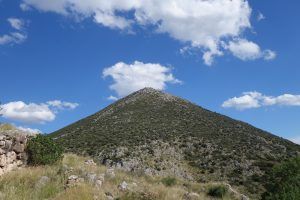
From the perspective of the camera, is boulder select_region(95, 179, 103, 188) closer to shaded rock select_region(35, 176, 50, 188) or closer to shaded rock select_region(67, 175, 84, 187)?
shaded rock select_region(67, 175, 84, 187)

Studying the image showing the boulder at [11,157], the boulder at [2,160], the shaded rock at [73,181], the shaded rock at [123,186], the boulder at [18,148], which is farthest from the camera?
the boulder at [18,148]

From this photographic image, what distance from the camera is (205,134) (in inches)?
2997

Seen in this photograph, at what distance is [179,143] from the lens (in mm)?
70625

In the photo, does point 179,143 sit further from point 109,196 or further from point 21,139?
point 109,196

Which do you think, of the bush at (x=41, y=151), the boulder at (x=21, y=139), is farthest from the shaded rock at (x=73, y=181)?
the boulder at (x=21, y=139)

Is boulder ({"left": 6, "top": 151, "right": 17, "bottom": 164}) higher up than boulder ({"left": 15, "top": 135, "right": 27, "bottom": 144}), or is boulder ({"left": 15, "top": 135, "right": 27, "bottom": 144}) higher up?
boulder ({"left": 15, "top": 135, "right": 27, "bottom": 144})

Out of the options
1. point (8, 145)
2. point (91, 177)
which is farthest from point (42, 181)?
point (8, 145)

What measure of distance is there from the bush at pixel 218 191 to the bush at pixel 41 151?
29.4 feet

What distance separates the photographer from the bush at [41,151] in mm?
20734

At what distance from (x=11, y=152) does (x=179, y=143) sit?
52039mm

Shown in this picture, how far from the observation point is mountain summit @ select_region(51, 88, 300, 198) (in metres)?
59.8

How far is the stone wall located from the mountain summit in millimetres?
28609

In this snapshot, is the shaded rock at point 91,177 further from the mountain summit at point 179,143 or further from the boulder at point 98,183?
the mountain summit at point 179,143

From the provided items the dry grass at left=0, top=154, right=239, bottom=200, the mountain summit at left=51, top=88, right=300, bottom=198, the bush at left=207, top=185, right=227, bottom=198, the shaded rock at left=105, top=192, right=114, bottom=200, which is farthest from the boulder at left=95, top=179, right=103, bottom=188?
the mountain summit at left=51, top=88, right=300, bottom=198
